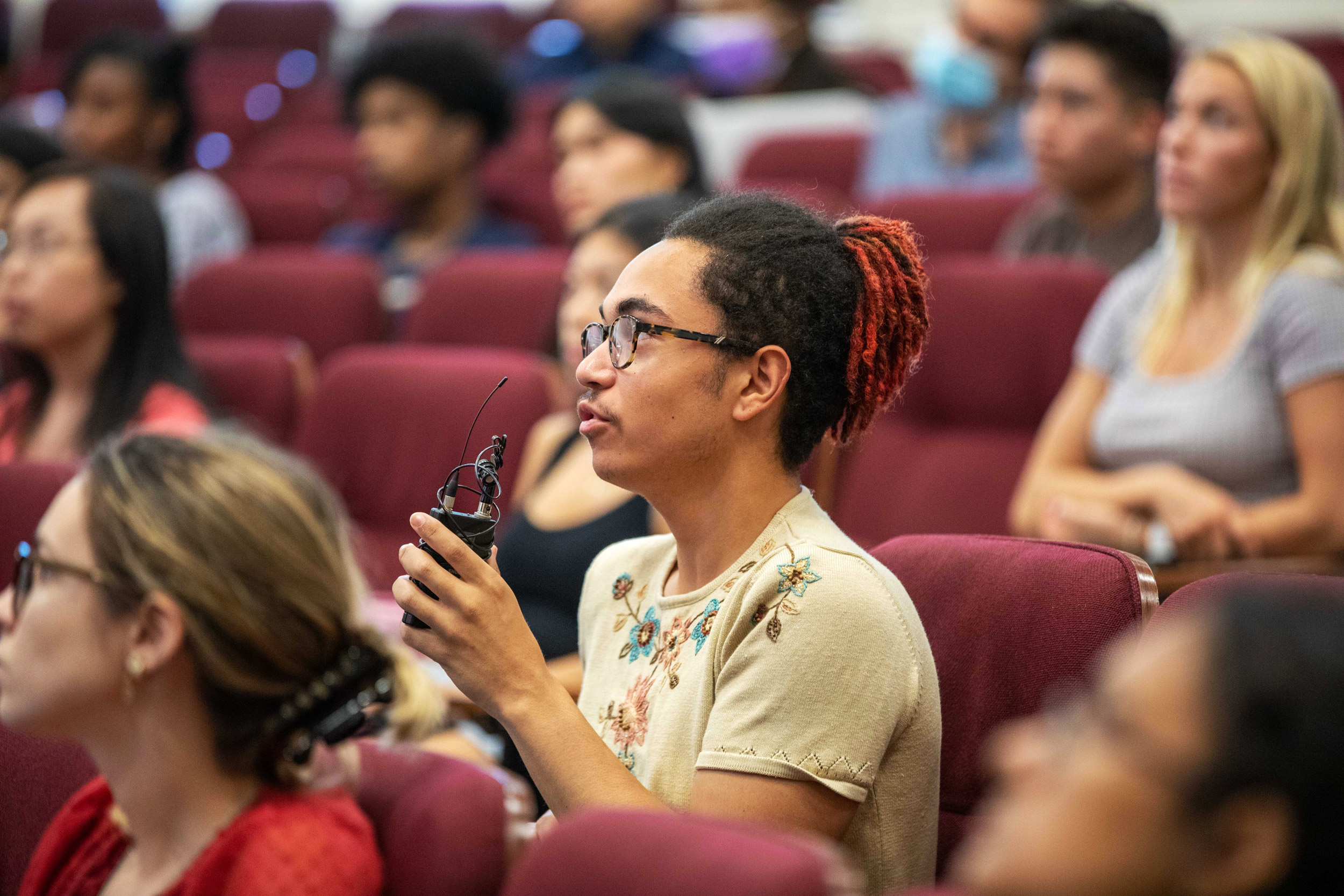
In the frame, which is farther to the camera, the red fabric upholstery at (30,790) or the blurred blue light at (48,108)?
the blurred blue light at (48,108)

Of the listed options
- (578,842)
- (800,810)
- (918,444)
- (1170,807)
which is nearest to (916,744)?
(800,810)

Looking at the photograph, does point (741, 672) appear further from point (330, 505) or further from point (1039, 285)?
point (1039, 285)

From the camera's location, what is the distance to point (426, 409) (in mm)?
2406

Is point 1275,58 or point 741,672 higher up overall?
point 1275,58

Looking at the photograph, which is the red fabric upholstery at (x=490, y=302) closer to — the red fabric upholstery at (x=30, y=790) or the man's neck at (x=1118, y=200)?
the man's neck at (x=1118, y=200)

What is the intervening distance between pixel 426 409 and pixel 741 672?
146 cm

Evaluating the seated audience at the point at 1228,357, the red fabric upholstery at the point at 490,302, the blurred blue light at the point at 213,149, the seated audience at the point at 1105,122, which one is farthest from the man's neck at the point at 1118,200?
the blurred blue light at the point at 213,149

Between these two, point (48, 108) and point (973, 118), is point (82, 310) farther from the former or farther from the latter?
point (48, 108)

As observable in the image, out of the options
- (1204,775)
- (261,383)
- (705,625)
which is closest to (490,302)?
(261,383)

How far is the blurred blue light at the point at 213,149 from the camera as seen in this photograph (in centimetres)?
529

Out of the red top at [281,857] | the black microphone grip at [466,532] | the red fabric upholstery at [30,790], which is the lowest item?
the red fabric upholstery at [30,790]

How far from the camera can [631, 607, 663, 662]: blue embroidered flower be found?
3.94 feet

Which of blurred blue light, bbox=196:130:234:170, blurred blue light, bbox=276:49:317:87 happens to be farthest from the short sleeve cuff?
blurred blue light, bbox=276:49:317:87

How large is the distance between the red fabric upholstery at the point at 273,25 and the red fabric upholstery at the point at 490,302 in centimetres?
382
